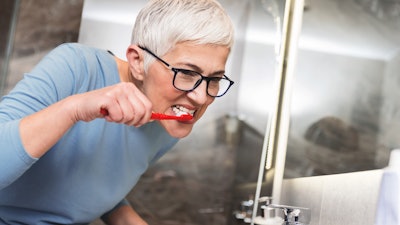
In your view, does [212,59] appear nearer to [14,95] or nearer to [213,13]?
[213,13]

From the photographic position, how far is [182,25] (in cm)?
62

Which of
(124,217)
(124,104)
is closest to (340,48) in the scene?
(124,217)

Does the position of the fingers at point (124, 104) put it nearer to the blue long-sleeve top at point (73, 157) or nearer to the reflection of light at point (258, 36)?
the blue long-sleeve top at point (73, 157)

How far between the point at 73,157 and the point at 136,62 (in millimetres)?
166

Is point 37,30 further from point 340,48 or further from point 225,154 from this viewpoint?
point 340,48

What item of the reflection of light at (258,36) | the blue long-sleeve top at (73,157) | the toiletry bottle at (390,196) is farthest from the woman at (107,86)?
the reflection of light at (258,36)

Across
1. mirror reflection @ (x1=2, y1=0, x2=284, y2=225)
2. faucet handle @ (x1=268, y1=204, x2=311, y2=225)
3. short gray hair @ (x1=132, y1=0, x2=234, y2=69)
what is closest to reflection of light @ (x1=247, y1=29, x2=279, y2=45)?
mirror reflection @ (x1=2, y1=0, x2=284, y2=225)

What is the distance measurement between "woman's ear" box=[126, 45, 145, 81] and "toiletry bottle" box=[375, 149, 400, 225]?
0.41 meters

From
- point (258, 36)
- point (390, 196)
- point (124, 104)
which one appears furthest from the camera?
point (258, 36)

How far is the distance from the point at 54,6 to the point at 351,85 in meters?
0.91

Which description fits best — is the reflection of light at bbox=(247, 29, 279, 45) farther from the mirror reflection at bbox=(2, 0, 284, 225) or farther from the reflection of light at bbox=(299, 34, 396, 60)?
the reflection of light at bbox=(299, 34, 396, 60)

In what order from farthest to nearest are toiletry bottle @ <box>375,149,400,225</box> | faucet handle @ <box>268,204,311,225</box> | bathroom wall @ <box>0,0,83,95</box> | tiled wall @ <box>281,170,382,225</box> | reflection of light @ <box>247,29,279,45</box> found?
reflection of light @ <box>247,29,279,45</box> → bathroom wall @ <box>0,0,83,95</box> → faucet handle @ <box>268,204,311,225</box> → tiled wall @ <box>281,170,382,225</box> → toiletry bottle @ <box>375,149,400,225</box>

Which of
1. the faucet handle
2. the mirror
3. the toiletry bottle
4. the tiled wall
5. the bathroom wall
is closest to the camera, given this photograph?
the toiletry bottle

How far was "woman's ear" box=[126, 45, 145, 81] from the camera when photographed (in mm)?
661
